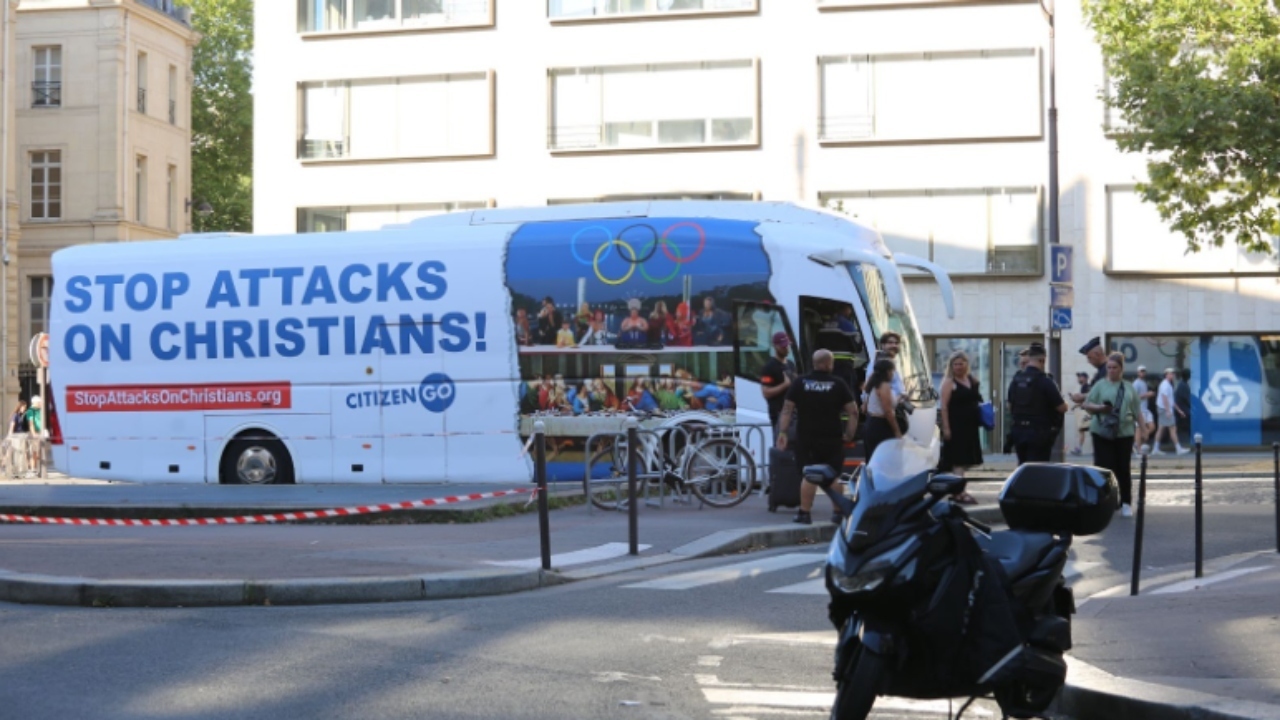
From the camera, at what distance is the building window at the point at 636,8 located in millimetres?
37562

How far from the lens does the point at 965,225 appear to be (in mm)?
36469

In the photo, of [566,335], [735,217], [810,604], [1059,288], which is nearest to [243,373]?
[566,335]

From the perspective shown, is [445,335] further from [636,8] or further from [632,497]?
[636,8]

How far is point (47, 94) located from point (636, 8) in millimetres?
22506

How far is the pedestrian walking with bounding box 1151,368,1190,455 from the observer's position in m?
34.7

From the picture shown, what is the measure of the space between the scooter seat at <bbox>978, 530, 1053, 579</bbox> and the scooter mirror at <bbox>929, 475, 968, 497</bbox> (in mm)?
461

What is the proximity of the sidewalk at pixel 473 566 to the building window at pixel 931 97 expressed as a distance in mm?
17553

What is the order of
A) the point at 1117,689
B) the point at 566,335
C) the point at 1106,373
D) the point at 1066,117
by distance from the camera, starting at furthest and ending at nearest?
the point at 1066,117 < the point at 566,335 < the point at 1106,373 < the point at 1117,689

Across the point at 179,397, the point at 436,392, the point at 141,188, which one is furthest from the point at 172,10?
the point at 436,392

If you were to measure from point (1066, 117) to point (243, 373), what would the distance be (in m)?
19.6

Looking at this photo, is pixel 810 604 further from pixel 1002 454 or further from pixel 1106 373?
pixel 1002 454

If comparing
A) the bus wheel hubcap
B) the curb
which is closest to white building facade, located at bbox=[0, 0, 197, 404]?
the bus wheel hubcap

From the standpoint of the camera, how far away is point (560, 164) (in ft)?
125

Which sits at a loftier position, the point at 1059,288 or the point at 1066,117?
the point at 1066,117
